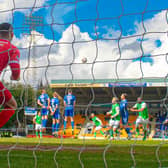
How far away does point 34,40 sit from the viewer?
12.3 feet

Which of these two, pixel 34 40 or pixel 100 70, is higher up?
pixel 34 40

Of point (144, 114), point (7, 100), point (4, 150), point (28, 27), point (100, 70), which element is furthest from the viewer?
point (144, 114)

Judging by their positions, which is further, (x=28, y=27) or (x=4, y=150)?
(x=4, y=150)

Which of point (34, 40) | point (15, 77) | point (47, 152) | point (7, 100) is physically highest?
point (34, 40)

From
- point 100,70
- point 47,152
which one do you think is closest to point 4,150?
point 47,152

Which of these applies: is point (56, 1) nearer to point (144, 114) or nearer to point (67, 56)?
point (67, 56)

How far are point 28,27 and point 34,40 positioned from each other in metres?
0.19

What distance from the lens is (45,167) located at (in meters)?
2.92

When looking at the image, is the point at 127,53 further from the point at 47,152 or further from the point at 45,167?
the point at 47,152

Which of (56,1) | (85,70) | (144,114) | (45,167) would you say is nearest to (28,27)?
(56,1)

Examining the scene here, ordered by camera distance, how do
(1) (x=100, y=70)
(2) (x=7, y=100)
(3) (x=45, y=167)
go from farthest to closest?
(2) (x=7, y=100) → (1) (x=100, y=70) → (3) (x=45, y=167)

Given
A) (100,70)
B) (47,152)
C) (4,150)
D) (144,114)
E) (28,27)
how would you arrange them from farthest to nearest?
(144,114) < (4,150) < (47,152) < (28,27) < (100,70)

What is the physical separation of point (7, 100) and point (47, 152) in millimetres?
843

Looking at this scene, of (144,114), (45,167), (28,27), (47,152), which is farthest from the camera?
(144,114)
